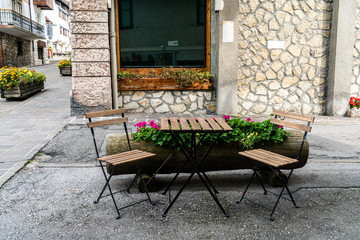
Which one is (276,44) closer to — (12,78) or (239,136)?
(239,136)

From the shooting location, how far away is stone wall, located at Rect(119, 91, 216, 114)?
876 cm

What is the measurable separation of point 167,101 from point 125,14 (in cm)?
273

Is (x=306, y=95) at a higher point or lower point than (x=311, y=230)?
higher

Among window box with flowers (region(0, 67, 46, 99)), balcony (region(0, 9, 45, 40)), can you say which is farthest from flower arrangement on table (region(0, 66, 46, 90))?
balcony (region(0, 9, 45, 40))

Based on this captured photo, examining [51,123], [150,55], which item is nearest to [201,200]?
[51,123]

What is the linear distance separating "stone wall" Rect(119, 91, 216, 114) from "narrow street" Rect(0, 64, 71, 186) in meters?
1.71

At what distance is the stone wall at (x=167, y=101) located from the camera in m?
8.76

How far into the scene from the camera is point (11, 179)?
4141mm

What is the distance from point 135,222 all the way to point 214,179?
5.01 feet

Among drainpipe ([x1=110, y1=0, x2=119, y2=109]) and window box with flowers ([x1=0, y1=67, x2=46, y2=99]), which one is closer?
drainpipe ([x1=110, y1=0, x2=119, y2=109])

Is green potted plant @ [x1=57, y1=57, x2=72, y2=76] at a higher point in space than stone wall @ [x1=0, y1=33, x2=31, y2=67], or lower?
lower

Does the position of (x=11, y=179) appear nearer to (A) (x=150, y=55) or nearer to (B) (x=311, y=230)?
(B) (x=311, y=230)

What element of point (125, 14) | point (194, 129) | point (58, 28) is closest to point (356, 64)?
point (125, 14)

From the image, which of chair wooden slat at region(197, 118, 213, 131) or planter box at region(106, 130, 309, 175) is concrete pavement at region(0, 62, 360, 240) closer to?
planter box at region(106, 130, 309, 175)
